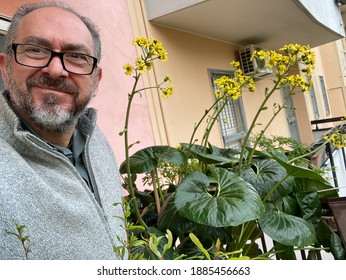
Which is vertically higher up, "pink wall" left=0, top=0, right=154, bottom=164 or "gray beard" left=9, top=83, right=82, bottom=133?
"pink wall" left=0, top=0, right=154, bottom=164

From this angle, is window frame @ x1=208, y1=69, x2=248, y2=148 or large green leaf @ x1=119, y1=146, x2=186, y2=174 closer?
large green leaf @ x1=119, y1=146, x2=186, y2=174

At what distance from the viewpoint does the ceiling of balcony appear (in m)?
2.88

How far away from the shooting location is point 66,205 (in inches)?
28.5

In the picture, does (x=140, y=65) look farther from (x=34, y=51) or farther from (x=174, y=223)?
(x=174, y=223)

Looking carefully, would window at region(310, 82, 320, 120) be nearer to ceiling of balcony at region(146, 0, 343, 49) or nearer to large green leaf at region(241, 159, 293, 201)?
ceiling of balcony at region(146, 0, 343, 49)

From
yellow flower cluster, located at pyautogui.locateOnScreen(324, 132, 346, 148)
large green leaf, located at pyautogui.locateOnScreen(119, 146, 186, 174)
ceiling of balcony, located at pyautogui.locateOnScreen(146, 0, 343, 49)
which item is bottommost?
yellow flower cluster, located at pyautogui.locateOnScreen(324, 132, 346, 148)

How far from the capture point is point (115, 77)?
245cm

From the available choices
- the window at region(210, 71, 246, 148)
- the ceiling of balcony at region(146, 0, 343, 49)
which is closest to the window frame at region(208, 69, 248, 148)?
the window at region(210, 71, 246, 148)

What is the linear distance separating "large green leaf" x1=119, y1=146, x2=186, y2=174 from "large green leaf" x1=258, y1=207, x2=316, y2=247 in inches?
16.0

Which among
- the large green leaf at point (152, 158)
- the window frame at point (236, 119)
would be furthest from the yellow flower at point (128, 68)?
the window frame at point (236, 119)

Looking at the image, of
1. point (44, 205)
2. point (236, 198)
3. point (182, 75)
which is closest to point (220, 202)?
point (236, 198)

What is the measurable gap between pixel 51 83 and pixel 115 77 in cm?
163

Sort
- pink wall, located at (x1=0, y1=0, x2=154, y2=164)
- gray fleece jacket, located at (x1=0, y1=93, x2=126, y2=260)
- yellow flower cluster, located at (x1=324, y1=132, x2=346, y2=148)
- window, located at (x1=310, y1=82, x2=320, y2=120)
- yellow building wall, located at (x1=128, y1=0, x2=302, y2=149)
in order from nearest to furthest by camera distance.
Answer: gray fleece jacket, located at (x1=0, y1=93, x2=126, y2=260) < yellow flower cluster, located at (x1=324, y1=132, x2=346, y2=148) < pink wall, located at (x1=0, y1=0, x2=154, y2=164) < yellow building wall, located at (x1=128, y1=0, x2=302, y2=149) < window, located at (x1=310, y1=82, x2=320, y2=120)
